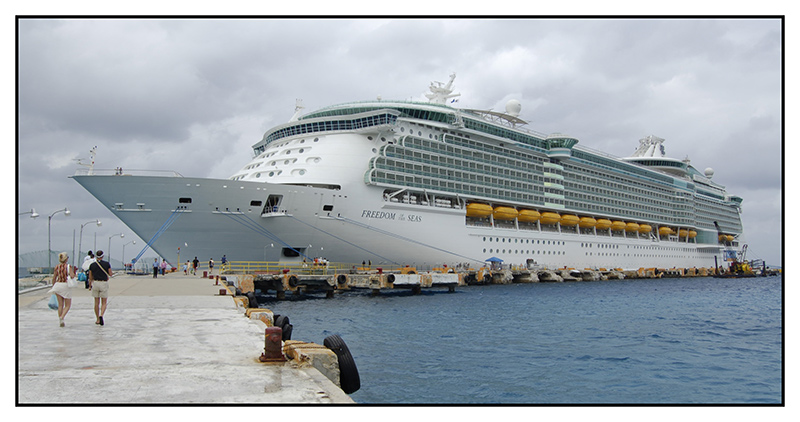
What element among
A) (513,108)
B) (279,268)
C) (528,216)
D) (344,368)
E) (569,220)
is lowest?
(344,368)

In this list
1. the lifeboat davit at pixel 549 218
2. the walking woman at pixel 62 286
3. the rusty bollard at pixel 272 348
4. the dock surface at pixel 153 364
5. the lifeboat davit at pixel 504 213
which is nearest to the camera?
the dock surface at pixel 153 364

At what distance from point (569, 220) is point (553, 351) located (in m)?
43.7

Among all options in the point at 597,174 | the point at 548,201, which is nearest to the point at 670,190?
the point at 597,174

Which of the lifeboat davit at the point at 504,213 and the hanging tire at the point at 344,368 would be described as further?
the lifeboat davit at the point at 504,213

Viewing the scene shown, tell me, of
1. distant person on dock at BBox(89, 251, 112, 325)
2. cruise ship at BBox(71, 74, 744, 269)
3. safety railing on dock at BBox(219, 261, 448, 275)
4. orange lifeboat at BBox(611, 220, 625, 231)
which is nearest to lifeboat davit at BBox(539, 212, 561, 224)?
cruise ship at BBox(71, 74, 744, 269)

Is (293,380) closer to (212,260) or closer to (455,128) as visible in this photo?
(212,260)

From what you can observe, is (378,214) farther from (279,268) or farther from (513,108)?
(513,108)

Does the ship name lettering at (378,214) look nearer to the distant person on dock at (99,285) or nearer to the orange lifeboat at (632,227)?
the distant person on dock at (99,285)

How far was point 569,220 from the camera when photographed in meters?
56.6

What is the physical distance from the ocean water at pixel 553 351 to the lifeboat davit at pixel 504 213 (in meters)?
19.9

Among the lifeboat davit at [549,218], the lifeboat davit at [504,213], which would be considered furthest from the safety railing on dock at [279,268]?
the lifeboat davit at [549,218]

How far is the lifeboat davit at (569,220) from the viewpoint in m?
56.2

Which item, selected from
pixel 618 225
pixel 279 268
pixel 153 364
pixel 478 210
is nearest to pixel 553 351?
pixel 153 364

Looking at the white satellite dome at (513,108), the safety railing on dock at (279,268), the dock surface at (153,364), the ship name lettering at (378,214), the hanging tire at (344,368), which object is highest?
the white satellite dome at (513,108)
